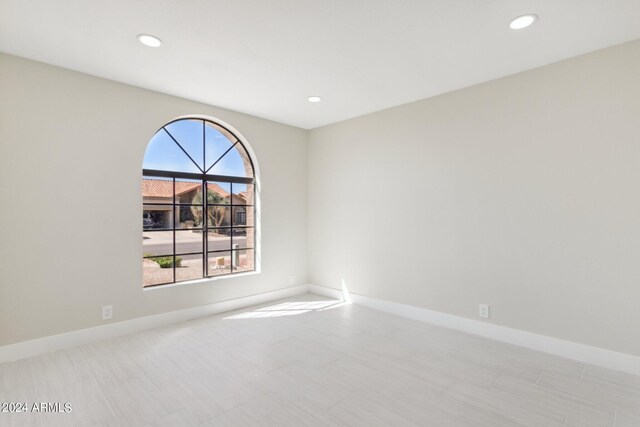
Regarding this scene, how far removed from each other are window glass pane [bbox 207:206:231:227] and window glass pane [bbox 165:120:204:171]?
21.4 inches

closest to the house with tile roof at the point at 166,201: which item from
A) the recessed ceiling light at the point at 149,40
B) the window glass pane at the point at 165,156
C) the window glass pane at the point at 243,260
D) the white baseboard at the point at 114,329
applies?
the window glass pane at the point at 165,156

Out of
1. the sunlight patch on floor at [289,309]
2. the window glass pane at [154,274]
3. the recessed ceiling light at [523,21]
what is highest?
the recessed ceiling light at [523,21]

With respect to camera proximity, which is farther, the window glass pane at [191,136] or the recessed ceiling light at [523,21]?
the window glass pane at [191,136]

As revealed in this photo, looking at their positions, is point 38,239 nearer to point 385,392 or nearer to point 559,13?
point 385,392

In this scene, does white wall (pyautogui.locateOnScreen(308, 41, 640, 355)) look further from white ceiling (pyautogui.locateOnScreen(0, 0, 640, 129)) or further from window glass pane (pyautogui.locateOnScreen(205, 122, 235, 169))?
window glass pane (pyautogui.locateOnScreen(205, 122, 235, 169))

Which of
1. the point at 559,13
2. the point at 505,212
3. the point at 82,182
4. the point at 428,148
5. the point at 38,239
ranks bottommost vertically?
the point at 38,239

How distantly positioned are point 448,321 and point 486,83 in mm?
2524

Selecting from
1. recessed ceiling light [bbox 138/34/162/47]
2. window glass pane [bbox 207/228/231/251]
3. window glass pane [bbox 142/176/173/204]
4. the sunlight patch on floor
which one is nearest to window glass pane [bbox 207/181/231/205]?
window glass pane [bbox 207/228/231/251]

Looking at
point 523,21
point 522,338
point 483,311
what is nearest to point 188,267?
point 483,311

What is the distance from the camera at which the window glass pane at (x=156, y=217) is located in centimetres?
353

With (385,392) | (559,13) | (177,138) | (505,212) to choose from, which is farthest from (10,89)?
(505,212)

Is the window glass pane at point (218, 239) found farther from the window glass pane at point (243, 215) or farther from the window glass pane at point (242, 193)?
the window glass pane at point (242, 193)

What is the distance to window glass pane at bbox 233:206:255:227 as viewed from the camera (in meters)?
4.34

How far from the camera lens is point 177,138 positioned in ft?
12.5
